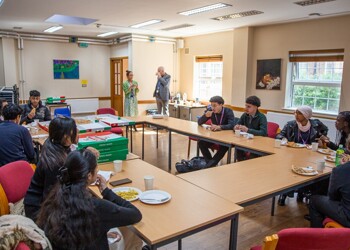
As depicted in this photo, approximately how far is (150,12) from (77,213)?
4456 millimetres

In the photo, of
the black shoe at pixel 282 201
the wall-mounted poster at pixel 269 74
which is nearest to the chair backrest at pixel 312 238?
the black shoe at pixel 282 201

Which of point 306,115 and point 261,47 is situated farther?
point 261,47

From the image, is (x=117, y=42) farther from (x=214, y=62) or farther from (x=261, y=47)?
(x=261, y=47)

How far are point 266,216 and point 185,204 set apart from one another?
1716mm

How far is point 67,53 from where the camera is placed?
27.8ft

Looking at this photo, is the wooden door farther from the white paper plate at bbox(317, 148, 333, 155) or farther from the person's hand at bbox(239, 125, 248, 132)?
the white paper plate at bbox(317, 148, 333, 155)

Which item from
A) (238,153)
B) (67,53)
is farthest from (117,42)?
(238,153)

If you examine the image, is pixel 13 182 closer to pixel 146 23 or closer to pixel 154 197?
pixel 154 197

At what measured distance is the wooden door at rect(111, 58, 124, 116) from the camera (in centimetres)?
892

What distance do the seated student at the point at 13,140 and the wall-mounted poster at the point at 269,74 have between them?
489cm

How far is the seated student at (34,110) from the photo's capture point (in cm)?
458

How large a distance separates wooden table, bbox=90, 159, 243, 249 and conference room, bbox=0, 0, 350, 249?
1cm

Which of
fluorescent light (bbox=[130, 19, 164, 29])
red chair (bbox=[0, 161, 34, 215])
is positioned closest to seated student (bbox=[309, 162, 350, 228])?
red chair (bbox=[0, 161, 34, 215])

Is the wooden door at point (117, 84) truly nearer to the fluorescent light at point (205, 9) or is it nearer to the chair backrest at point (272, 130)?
the fluorescent light at point (205, 9)
